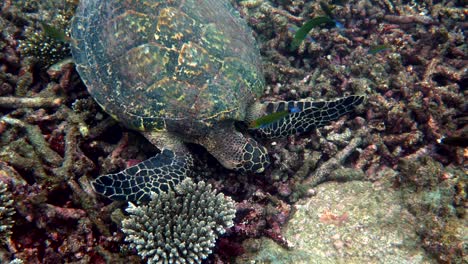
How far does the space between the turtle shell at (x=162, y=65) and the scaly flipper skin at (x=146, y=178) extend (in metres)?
0.43

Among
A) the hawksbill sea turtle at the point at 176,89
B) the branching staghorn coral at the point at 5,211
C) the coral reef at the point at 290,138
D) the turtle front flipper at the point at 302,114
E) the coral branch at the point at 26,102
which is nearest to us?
the branching staghorn coral at the point at 5,211

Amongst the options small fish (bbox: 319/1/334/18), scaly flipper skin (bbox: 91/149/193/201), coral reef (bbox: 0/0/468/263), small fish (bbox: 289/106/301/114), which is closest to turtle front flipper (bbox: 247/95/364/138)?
small fish (bbox: 289/106/301/114)

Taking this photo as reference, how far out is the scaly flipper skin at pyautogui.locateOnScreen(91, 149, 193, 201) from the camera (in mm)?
3035

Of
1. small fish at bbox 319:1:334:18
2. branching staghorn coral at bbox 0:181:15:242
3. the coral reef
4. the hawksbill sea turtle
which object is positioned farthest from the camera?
small fish at bbox 319:1:334:18

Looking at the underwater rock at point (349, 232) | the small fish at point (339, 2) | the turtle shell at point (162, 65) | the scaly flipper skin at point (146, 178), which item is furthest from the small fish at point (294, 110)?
the small fish at point (339, 2)

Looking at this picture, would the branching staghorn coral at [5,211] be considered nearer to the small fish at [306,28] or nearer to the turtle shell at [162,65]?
the turtle shell at [162,65]

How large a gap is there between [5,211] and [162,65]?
210cm

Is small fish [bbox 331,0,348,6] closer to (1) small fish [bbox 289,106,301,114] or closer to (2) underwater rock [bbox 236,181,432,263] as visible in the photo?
(1) small fish [bbox 289,106,301,114]

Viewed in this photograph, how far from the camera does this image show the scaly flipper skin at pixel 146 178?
304cm

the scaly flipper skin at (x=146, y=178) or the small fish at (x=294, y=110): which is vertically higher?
the small fish at (x=294, y=110)

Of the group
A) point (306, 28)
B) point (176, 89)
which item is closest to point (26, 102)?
point (176, 89)

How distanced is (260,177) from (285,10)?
11.8ft

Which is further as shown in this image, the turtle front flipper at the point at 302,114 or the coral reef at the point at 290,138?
the turtle front flipper at the point at 302,114

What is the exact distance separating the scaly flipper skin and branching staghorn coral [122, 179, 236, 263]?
0.17 meters
